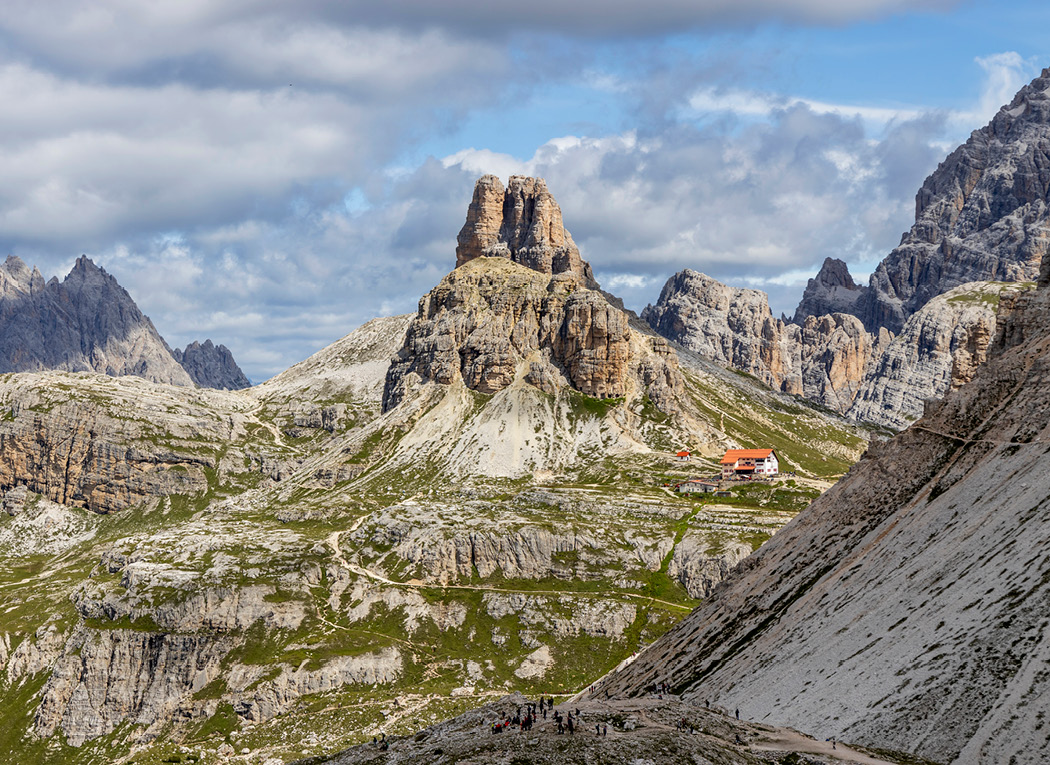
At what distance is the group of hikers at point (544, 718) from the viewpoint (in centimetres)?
7212

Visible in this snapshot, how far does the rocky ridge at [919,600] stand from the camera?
71.4 metres

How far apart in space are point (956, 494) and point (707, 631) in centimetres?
4306

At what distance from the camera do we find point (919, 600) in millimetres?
92000

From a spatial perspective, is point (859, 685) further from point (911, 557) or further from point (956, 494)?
point (956, 494)

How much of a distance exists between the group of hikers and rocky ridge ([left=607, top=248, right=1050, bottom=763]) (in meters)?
22.1

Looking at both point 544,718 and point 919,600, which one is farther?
point 919,600

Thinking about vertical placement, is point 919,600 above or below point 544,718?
above

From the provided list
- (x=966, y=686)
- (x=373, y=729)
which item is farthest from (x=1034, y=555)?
(x=373, y=729)

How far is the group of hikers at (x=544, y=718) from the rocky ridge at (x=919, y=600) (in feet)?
72.6

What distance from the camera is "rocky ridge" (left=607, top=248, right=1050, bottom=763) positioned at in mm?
71375

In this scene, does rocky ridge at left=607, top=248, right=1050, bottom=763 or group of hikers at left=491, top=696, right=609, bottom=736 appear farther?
group of hikers at left=491, top=696, right=609, bottom=736

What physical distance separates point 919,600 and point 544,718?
134ft

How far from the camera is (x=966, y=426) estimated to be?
4707 inches

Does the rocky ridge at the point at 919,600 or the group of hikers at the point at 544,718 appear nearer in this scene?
the rocky ridge at the point at 919,600
